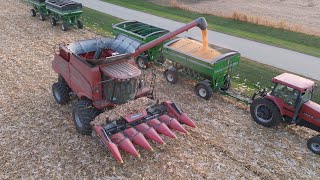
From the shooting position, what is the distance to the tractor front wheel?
1328 centimetres

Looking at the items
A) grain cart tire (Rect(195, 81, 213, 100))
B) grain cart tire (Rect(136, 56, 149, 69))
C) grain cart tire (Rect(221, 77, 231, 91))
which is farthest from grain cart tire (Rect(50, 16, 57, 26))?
grain cart tire (Rect(221, 77, 231, 91))

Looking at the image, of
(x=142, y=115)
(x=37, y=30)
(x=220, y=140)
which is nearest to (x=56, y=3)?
(x=37, y=30)

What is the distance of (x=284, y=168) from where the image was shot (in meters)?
8.76

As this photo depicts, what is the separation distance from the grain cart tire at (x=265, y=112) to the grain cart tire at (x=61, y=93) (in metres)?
6.56

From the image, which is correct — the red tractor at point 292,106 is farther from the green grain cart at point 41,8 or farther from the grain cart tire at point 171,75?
the green grain cart at point 41,8

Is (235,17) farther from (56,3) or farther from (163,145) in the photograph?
(163,145)

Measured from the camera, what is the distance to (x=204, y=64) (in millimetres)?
11758

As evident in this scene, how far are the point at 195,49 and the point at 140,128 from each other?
4922 mm

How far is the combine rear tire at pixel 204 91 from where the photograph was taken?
11984 mm

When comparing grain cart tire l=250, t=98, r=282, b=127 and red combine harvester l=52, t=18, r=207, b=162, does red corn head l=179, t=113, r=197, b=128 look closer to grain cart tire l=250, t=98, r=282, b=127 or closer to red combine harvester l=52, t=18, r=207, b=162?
red combine harvester l=52, t=18, r=207, b=162

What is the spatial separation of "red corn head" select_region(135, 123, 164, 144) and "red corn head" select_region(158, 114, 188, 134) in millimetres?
631

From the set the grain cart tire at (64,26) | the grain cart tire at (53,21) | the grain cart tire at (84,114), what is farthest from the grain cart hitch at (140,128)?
the grain cart tire at (53,21)

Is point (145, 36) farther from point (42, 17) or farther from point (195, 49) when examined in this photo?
point (42, 17)

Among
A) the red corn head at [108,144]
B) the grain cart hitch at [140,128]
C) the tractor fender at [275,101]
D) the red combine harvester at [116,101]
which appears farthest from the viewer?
the tractor fender at [275,101]
